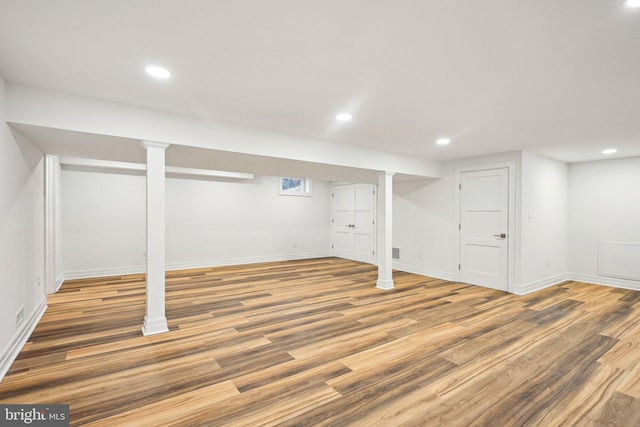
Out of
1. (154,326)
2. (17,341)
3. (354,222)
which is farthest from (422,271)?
(17,341)

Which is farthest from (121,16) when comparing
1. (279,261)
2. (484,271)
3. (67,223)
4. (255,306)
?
(279,261)

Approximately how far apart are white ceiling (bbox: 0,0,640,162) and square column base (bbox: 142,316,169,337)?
221 centimetres

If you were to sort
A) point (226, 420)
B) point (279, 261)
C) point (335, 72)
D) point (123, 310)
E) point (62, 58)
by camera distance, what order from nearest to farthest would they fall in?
point (226, 420)
point (62, 58)
point (335, 72)
point (123, 310)
point (279, 261)

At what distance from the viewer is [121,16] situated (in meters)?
1.65

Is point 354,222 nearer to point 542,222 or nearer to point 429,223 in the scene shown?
point 429,223

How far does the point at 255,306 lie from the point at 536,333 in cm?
333

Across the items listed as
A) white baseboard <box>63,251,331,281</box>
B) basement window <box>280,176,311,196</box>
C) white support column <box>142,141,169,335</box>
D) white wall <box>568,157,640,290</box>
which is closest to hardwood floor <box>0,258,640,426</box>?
white support column <box>142,141,169,335</box>

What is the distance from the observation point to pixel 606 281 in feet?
18.2

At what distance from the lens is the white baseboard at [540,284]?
4.90m

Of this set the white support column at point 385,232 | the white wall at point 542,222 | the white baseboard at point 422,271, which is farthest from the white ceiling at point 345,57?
the white baseboard at point 422,271

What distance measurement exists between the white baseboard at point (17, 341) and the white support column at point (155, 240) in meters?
0.97

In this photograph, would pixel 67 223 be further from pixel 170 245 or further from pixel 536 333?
pixel 536 333

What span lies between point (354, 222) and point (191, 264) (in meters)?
4.25

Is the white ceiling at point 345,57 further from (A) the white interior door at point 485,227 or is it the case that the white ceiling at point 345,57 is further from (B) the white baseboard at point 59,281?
(B) the white baseboard at point 59,281
